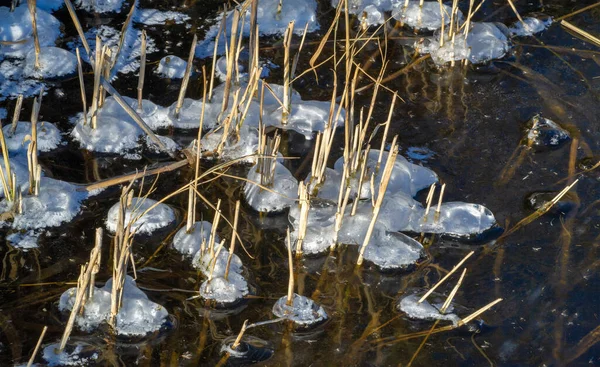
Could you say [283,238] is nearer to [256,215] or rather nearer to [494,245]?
[256,215]

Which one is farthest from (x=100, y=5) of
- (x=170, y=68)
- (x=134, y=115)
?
(x=134, y=115)

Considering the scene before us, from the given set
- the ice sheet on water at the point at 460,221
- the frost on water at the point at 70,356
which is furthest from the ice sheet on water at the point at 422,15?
the frost on water at the point at 70,356

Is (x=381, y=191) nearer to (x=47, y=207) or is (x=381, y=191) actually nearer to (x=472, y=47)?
(x=47, y=207)

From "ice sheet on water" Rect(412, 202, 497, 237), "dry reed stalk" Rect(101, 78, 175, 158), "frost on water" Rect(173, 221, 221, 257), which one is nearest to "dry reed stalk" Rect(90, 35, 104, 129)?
"dry reed stalk" Rect(101, 78, 175, 158)

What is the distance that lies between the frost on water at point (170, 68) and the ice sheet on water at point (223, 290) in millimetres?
1591

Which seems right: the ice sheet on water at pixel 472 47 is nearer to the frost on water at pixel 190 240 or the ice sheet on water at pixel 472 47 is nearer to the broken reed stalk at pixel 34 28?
the frost on water at pixel 190 240

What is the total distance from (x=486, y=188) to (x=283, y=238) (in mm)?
991

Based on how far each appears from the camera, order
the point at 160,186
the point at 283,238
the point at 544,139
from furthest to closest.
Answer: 1. the point at 544,139
2. the point at 160,186
3. the point at 283,238

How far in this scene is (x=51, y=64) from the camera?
13.3ft

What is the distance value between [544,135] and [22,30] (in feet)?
9.34

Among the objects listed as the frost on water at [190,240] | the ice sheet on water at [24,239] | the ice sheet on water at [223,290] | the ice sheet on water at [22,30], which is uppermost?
the ice sheet on water at [22,30]

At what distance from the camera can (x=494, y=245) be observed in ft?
10.5

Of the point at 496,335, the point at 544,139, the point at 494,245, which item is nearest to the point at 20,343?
the point at 496,335

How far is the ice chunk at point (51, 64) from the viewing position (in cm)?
404
